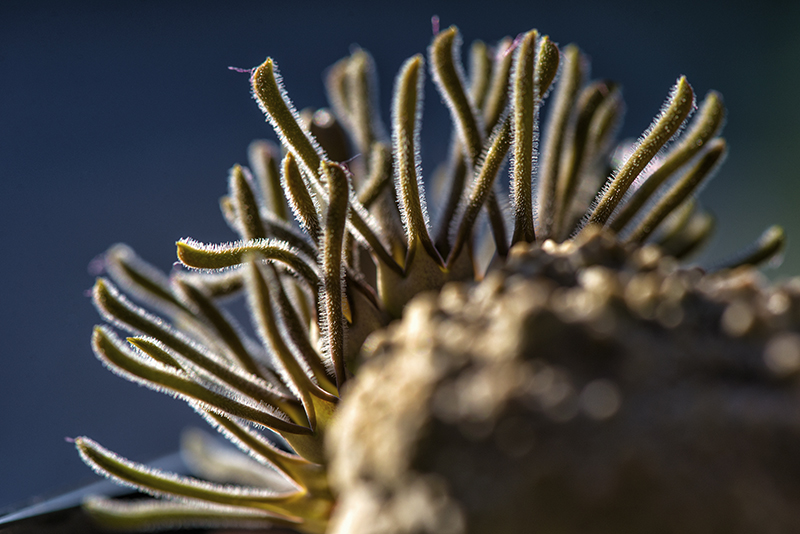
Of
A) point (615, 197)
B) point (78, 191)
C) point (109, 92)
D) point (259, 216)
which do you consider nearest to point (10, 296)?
point (78, 191)

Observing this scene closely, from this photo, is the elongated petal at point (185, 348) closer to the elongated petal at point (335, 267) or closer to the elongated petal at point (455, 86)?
the elongated petal at point (335, 267)

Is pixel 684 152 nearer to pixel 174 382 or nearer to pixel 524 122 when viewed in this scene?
pixel 524 122

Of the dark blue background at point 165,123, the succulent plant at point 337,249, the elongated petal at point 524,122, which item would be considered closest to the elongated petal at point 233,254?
the succulent plant at point 337,249

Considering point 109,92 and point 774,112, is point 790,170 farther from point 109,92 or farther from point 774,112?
point 109,92

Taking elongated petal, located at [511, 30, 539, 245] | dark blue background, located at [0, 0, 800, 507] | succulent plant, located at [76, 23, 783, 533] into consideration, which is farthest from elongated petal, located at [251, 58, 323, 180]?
dark blue background, located at [0, 0, 800, 507]

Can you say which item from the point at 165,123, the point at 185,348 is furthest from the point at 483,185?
the point at 165,123
